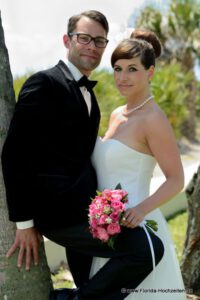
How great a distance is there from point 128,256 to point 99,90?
11068 mm

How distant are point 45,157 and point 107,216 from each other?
1.77 ft

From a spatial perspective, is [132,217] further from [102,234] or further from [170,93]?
[170,93]

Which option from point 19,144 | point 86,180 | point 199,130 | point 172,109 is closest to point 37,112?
point 19,144

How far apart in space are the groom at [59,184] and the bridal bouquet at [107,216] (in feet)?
0.58

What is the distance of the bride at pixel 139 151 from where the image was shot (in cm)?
333

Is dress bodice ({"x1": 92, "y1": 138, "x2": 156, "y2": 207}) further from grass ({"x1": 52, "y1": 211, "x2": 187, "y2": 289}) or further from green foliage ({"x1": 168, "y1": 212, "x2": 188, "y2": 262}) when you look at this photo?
green foliage ({"x1": 168, "y1": 212, "x2": 188, "y2": 262})

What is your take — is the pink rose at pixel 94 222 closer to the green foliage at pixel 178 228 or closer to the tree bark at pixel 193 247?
the tree bark at pixel 193 247

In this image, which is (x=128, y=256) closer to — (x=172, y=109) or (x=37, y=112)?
(x=37, y=112)

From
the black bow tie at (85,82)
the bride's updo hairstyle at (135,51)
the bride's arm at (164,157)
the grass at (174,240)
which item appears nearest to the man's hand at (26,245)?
the bride's arm at (164,157)

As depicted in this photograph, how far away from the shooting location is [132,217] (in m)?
3.08

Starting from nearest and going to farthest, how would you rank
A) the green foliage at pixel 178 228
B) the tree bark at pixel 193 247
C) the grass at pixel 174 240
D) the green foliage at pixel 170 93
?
the tree bark at pixel 193 247 < the grass at pixel 174 240 < the green foliage at pixel 178 228 < the green foliage at pixel 170 93

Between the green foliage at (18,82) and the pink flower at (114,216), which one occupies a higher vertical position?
the pink flower at (114,216)

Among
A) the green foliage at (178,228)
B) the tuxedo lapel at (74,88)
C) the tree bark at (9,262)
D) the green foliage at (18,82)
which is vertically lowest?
the green foliage at (178,228)

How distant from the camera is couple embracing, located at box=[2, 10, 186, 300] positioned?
3145mm
